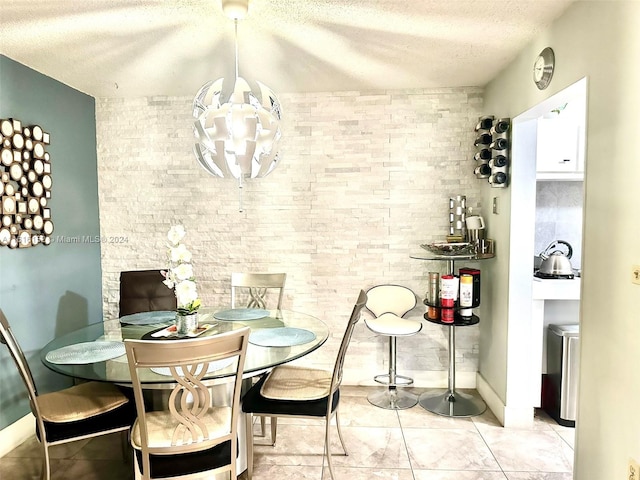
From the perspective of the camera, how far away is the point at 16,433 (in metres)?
2.74

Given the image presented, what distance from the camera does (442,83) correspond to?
339 centimetres

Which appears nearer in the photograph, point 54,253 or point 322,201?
point 54,253

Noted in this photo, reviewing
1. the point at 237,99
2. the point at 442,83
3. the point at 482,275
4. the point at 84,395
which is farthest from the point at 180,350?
the point at 442,83

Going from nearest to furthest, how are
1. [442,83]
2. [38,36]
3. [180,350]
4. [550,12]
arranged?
1. [180,350]
2. [550,12]
3. [38,36]
4. [442,83]

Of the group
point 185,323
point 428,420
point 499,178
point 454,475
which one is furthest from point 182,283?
point 499,178

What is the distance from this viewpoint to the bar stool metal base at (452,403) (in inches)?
123

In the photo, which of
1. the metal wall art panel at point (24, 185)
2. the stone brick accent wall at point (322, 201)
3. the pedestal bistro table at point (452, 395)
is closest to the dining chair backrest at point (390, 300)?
the stone brick accent wall at point (322, 201)

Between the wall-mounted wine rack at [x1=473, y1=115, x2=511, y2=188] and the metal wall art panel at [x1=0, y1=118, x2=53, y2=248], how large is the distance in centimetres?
308

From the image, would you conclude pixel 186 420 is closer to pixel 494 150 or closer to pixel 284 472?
pixel 284 472

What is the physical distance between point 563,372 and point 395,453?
1.26 metres

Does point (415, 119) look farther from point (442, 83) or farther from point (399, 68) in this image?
point (399, 68)

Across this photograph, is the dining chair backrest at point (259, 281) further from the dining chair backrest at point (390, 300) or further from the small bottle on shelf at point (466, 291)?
the small bottle on shelf at point (466, 291)

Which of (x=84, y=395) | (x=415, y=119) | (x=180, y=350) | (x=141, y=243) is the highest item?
(x=415, y=119)

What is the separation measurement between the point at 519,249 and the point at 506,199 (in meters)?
0.36
